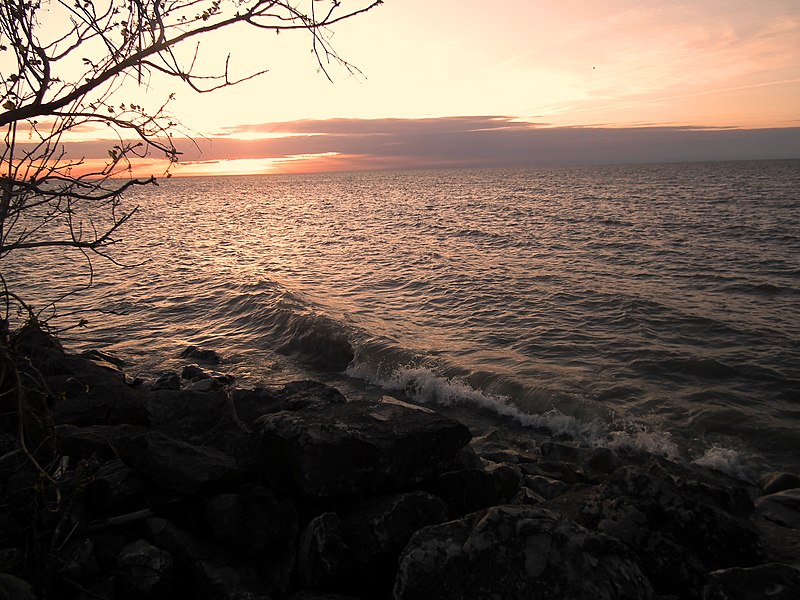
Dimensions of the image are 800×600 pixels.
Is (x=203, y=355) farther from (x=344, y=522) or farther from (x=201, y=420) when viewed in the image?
(x=344, y=522)

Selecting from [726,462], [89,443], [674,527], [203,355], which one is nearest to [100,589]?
[89,443]

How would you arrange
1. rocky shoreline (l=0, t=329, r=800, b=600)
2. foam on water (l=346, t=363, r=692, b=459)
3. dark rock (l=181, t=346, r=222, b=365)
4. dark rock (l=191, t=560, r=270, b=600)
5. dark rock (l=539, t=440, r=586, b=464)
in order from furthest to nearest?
dark rock (l=181, t=346, r=222, b=365) < foam on water (l=346, t=363, r=692, b=459) < dark rock (l=539, t=440, r=586, b=464) < dark rock (l=191, t=560, r=270, b=600) < rocky shoreline (l=0, t=329, r=800, b=600)

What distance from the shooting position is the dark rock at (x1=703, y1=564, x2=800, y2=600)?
4.33 m

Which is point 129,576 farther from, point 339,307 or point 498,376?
point 339,307

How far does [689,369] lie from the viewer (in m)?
12.8

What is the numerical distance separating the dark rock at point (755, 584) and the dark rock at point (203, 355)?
13.1 m

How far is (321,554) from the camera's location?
4879 millimetres

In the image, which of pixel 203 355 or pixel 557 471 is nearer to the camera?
pixel 557 471

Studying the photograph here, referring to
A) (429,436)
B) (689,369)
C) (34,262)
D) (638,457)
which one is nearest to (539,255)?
(689,369)

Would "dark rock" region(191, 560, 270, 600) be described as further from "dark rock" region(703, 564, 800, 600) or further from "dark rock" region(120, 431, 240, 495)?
"dark rock" region(703, 564, 800, 600)

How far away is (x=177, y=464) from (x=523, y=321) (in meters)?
13.3

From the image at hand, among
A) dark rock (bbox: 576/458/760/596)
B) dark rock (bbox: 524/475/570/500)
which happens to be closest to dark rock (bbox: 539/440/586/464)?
dark rock (bbox: 524/475/570/500)

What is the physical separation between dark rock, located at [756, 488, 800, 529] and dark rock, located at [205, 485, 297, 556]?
21.0 ft

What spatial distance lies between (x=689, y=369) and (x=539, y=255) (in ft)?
55.3
